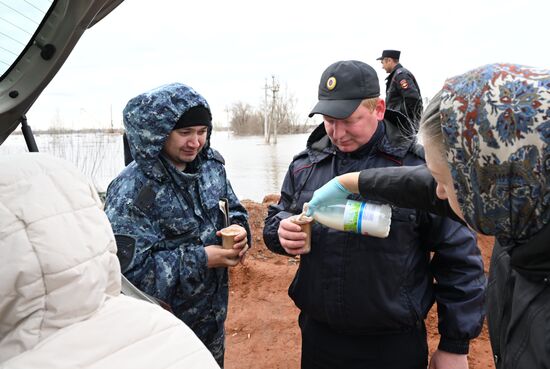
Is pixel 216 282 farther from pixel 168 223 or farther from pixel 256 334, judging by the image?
pixel 256 334

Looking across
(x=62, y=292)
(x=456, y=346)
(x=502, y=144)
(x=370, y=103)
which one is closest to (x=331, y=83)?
(x=370, y=103)

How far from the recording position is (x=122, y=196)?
2131mm

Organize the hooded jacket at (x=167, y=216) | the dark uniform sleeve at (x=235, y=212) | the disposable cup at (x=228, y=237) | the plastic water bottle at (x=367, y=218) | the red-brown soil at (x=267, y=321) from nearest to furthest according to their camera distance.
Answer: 1. the plastic water bottle at (x=367, y=218)
2. the hooded jacket at (x=167, y=216)
3. the disposable cup at (x=228, y=237)
4. the dark uniform sleeve at (x=235, y=212)
5. the red-brown soil at (x=267, y=321)

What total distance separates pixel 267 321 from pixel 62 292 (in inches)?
142

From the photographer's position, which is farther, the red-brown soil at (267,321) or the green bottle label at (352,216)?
the red-brown soil at (267,321)

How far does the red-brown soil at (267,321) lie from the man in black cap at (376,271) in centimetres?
187

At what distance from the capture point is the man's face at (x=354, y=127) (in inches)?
77.8

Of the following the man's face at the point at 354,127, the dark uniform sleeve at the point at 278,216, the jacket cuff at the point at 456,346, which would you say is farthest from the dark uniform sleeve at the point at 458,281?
the dark uniform sleeve at the point at 278,216

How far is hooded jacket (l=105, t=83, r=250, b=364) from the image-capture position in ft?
6.91

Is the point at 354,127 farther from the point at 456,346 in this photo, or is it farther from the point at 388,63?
the point at 388,63

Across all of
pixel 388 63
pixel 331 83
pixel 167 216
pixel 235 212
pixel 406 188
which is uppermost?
pixel 388 63

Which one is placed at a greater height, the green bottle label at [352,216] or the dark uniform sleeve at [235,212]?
the green bottle label at [352,216]

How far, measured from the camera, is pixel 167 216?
7.27 ft

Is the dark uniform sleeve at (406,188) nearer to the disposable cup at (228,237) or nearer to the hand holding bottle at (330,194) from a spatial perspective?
the hand holding bottle at (330,194)
